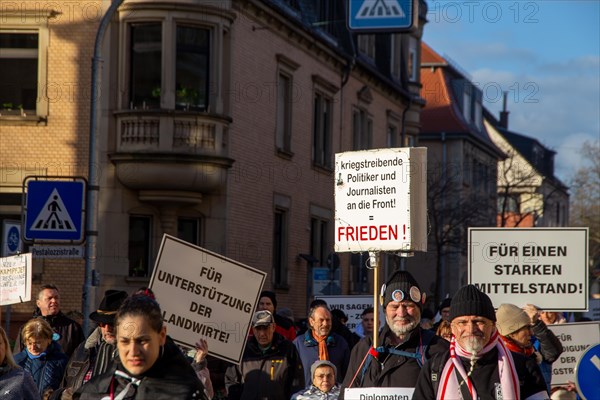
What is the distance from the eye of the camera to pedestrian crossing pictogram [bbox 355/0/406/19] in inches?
738

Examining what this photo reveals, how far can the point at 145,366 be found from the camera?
5.82 metres

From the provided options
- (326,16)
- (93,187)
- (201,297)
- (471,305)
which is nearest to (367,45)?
(326,16)

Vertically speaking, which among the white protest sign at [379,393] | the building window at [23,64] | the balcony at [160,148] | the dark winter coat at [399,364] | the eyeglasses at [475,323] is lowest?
the white protest sign at [379,393]

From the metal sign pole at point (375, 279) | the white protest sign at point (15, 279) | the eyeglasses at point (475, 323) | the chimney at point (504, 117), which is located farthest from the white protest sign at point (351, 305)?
the chimney at point (504, 117)

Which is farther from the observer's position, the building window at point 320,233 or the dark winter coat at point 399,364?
the building window at point 320,233

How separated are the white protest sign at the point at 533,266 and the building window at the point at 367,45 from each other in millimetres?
30791

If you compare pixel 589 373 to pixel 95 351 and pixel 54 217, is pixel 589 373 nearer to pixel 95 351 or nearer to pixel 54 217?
pixel 95 351

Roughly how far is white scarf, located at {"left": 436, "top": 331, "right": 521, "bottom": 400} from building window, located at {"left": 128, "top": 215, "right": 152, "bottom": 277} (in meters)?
22.9

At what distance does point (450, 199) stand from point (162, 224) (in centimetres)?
2601

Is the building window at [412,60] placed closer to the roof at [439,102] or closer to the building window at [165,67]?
the roof at [439,102]

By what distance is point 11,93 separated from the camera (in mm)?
29609

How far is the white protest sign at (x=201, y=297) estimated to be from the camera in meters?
10.5

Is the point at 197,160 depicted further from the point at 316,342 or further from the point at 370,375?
the point at 370,375

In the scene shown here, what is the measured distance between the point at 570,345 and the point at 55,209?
755cm
